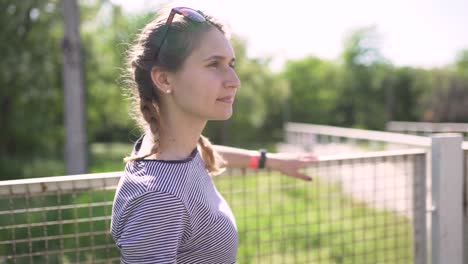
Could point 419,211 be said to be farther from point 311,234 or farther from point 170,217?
point 311,234

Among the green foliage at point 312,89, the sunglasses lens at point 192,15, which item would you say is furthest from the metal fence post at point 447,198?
the green foliage at point 312,89

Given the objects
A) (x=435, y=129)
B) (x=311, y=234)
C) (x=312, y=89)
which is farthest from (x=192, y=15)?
(x=312, y=89)

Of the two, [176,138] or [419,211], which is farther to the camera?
[419,211]

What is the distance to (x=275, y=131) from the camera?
27750 millimetres

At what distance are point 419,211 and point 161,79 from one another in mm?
1859

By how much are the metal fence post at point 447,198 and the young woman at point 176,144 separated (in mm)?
1405

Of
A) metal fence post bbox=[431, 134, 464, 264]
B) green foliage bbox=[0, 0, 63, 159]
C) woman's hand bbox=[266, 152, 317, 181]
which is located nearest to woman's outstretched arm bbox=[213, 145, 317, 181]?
woman's hand bbox=[266, 152, 317, 181]

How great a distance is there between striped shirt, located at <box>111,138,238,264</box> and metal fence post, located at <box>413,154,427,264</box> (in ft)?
5.14

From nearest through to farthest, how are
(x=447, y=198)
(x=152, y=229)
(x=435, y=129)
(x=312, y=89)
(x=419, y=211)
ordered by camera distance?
(x=152, y=229)
(x=447, y=198)
(x=419, y=211)
(x=435, y=129)
(x=312, y=89)

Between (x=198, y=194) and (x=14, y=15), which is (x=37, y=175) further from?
(x=198, y=194)

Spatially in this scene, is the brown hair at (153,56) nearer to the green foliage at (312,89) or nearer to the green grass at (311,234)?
the green grass at (311,234)

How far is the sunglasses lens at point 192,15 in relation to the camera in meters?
1.37

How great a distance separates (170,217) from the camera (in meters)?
1.17

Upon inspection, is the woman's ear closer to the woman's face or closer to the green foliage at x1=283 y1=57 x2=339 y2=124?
the woman's face
